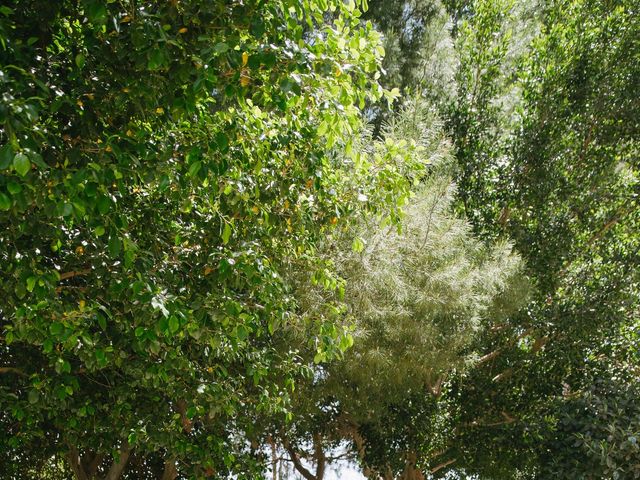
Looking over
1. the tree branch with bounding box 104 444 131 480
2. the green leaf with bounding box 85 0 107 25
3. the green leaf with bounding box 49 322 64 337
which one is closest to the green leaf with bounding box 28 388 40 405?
the green leaf with bounding box 49 322 64 337

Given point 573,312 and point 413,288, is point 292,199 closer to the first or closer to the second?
point 413,288

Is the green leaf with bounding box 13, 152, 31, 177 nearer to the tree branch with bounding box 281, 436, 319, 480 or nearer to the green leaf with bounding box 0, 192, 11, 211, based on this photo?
the green leaf with bounding box 0, 192, 11, 211

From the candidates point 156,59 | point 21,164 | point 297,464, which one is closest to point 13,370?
point 156,59

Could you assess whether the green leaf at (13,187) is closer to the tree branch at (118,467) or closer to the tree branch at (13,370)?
the tree branch at (13,370)

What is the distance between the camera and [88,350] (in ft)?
11.8

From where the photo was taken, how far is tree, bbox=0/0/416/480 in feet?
8.66

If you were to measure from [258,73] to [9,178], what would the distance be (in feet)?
3.89

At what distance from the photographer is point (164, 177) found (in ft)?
9.66

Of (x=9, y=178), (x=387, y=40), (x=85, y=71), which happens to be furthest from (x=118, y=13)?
(x=387, y=40)

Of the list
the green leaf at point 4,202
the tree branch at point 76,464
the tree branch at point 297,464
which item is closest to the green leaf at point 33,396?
the green leaf at point 4,202

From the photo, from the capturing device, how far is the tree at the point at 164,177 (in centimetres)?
264

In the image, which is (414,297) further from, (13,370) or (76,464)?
(76,464)

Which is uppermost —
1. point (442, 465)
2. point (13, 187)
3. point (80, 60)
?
point (442, 465)

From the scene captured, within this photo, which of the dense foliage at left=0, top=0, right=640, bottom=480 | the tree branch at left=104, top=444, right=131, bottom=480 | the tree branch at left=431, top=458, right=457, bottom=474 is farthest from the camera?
the tree branch at left=431, top=458, right=457, bottom=474
